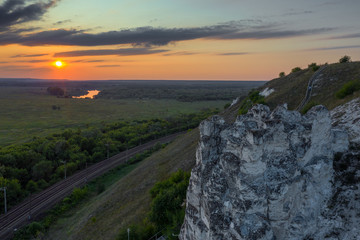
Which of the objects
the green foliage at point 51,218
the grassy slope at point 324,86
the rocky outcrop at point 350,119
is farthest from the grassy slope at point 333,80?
the green foliage at point 51,218

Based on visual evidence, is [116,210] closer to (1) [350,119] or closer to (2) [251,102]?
(1) [350,119]

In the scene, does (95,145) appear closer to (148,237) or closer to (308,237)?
(148,237)

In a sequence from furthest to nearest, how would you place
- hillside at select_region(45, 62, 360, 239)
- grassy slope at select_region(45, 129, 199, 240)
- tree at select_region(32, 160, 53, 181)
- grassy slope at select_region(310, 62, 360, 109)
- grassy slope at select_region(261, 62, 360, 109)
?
tree at select_region(32, 160, 53, 181) < grassy slope at select_region(261, 62, 360, 109) < grassy slope at select_region(310, 62, 360, 109) < hillside at select_region(45, 62, 360, 239) < grassy slope at select_region(45, 129, 199, 240)

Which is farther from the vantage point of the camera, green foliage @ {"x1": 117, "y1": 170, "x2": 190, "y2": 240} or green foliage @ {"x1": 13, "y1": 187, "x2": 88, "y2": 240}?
green foliage @ {"x1": 13, "y1": 187, "x2": 88, "y2": 240}

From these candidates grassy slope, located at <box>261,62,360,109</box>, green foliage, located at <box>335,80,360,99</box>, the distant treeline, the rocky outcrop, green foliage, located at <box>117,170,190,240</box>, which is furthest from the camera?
the distant treeline

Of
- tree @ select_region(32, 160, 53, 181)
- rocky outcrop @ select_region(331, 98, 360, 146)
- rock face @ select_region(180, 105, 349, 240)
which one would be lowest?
tree @ select_region(32, 160, 53, 181)

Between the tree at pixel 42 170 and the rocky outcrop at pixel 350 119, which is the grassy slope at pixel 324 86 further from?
the tree at pixel 42 170

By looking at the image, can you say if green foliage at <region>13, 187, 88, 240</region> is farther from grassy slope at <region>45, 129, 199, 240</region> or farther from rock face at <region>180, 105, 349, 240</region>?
rock face at <region>180, 105, 349, 240</region>

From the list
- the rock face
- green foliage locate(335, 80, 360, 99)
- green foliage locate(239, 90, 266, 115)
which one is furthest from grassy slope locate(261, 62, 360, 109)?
Answer: the rock face

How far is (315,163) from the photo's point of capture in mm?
15141

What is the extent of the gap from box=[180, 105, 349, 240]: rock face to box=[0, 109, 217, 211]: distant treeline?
51817mm

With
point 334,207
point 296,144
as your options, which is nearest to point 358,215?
point 334,207

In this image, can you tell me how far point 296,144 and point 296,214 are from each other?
13.6ft

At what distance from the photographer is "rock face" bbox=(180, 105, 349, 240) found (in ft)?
45.8
